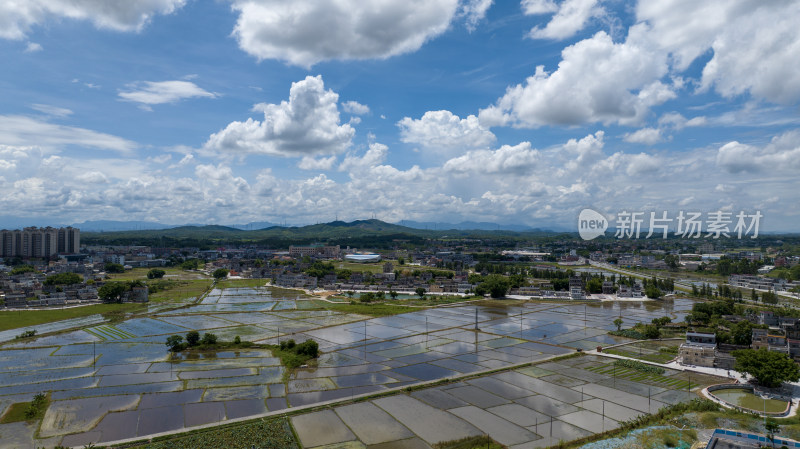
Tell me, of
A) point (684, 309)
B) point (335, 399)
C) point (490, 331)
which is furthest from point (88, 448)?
point (684, 309)

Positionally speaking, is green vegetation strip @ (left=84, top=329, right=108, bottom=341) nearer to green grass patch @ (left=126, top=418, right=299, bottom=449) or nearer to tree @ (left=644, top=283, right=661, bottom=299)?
green grass patch @ (left=126, top=418, right=299, bottom=449)

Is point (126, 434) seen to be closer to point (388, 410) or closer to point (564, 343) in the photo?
point (388, 410)

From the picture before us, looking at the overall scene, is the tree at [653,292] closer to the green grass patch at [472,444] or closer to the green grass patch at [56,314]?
the green grass patch at [472,444]

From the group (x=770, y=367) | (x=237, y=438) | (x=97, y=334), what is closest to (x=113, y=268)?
(x=97, y=334)

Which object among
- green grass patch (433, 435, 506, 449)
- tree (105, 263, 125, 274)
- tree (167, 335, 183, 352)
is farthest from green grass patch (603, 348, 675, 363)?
tree (105, 263, 125, 274)

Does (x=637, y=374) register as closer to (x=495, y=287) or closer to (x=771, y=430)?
(x=771, y=430)

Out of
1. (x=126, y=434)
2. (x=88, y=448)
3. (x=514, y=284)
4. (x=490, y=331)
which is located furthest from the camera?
(x=514, y=284)
